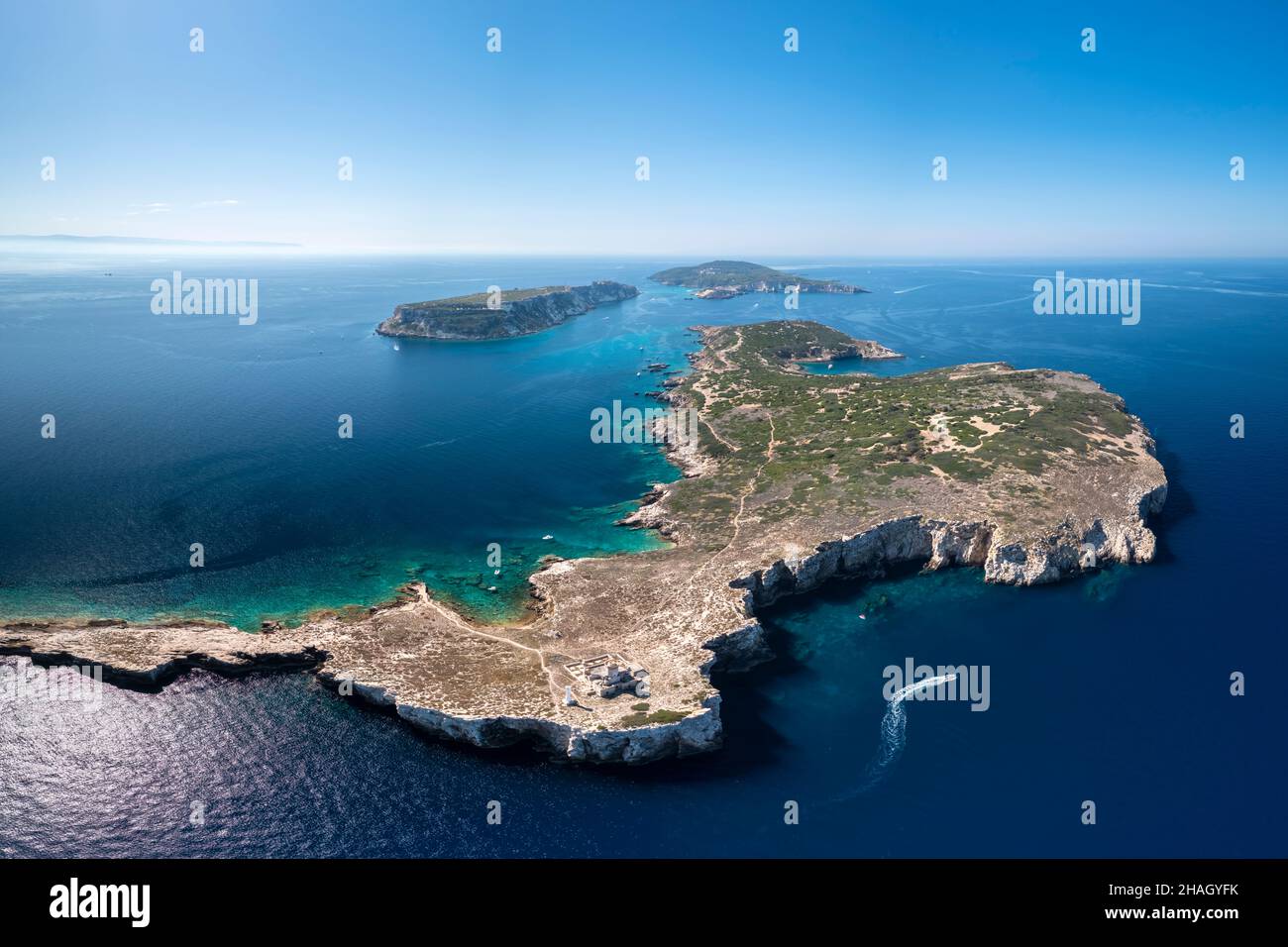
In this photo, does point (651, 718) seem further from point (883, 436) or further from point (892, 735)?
point (883, 436)

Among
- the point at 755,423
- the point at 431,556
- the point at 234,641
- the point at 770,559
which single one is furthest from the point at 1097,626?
the point at 234,641

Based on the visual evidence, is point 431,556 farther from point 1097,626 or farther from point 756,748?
point 1097,626

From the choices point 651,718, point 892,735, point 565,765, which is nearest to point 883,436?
point 892,735

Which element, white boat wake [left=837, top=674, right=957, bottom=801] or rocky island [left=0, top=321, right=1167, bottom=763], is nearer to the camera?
white boat wake [left=837, top=674, right=957, bottom=801]

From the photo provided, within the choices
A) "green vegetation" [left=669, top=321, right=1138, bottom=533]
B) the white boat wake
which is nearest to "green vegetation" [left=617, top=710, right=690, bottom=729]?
the white boat wake

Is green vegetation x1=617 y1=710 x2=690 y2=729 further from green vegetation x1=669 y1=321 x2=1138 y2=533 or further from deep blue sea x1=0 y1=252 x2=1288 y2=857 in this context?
green vegetation x1=669 y1=321 x2=1138 y2=533

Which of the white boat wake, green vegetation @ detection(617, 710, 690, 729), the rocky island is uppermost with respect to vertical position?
the rocky island
